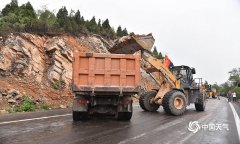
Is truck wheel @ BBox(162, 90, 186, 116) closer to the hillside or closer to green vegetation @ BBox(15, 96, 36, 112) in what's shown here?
the hillside

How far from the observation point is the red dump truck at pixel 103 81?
11.2 m

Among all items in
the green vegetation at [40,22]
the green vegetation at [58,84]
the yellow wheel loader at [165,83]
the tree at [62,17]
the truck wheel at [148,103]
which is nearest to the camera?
the yellow wheel loader at [165,83]

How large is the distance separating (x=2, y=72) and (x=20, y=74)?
1.11 metres

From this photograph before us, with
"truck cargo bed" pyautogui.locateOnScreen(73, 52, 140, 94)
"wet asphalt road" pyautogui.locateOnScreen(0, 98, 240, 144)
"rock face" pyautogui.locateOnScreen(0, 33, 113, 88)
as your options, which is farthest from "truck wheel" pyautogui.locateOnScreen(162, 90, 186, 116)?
"rock face" pyautogui.locateOnScreen(0, 33, 113, 88)

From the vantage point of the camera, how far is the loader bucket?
13562mm

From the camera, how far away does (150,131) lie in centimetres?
955

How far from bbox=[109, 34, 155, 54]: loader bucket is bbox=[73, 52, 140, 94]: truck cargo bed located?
84.9 inches

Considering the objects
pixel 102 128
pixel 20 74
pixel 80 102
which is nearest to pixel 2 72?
pixel 20 74

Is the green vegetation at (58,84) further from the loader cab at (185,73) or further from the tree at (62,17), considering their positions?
the tree at (62,17)

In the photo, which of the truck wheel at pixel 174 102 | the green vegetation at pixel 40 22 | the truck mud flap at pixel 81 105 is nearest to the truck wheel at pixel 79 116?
the truck mud flap at pixel 81 105

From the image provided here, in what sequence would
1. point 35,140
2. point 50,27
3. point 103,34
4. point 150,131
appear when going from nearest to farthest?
point 35,140
point 150,131
point 50,27
point 103,34

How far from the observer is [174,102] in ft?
50.3

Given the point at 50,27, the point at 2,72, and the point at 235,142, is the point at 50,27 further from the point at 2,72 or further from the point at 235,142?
the point at 235,142

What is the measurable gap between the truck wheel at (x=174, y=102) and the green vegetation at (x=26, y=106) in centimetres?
683
